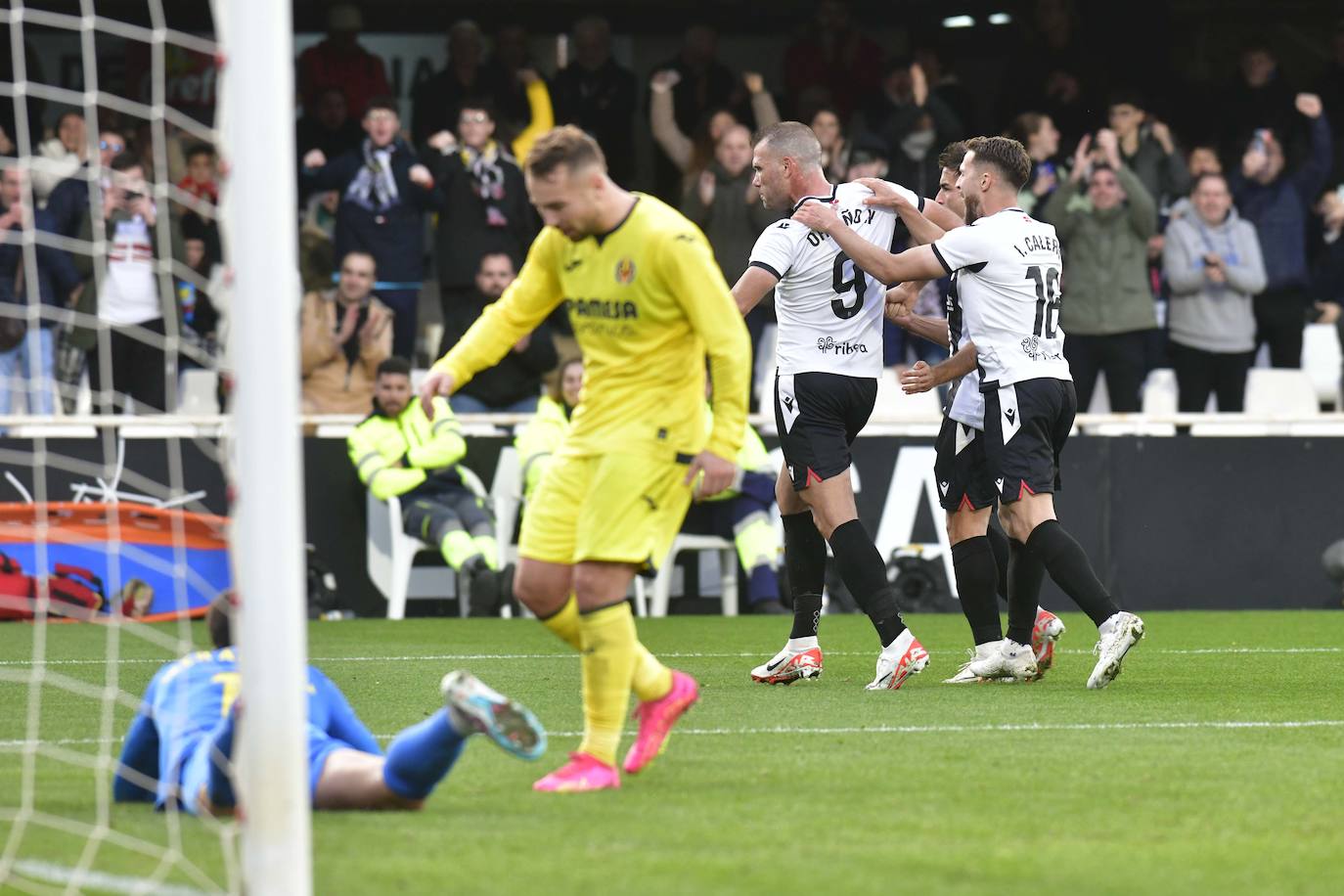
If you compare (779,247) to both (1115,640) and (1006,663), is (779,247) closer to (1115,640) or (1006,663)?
(1006,663)

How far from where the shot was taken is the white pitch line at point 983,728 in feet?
22.0

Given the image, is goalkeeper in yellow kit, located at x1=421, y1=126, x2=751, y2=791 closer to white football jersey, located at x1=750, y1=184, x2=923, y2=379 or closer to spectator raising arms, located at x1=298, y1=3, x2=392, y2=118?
white football jersey, located at x1=750, y1=184, x2=923, y2=379

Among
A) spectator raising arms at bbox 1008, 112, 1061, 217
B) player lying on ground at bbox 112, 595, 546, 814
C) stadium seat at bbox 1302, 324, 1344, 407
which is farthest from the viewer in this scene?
stadium seat at bbox 1302, 324, 1344, 407

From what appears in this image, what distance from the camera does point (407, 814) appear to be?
5.00 metres

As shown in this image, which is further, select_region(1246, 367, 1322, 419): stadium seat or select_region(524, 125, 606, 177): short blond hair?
select_region(1246, 367, 1322, 419): stadium seat

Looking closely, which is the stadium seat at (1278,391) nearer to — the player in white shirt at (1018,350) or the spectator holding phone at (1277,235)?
the spectator holding phone at (1277,235)

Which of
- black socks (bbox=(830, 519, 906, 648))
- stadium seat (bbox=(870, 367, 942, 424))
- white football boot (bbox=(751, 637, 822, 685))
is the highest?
stadium seat (bbox=(870, 367, 942, 424))

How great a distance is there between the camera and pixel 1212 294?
15062mm

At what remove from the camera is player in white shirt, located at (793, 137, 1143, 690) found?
8023 mm

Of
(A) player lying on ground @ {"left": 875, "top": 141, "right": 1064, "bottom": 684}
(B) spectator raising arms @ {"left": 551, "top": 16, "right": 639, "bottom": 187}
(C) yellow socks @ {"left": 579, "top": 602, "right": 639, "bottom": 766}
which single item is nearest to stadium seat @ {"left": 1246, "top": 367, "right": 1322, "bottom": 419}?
(B) spectator raising arms @ {"left": 551, "top": 16, "right": 639, "bottom": 187}


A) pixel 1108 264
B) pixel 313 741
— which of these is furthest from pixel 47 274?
pixel 313 741

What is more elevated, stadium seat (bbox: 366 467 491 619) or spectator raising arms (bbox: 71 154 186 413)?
spectator raising arms (bbox: 71 154 186 413)

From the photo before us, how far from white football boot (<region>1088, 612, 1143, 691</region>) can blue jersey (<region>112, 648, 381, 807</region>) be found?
3535mm

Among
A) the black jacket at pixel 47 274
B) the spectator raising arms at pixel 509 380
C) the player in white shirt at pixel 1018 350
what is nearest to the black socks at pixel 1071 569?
the player in white shirt at pixel 1018 350
